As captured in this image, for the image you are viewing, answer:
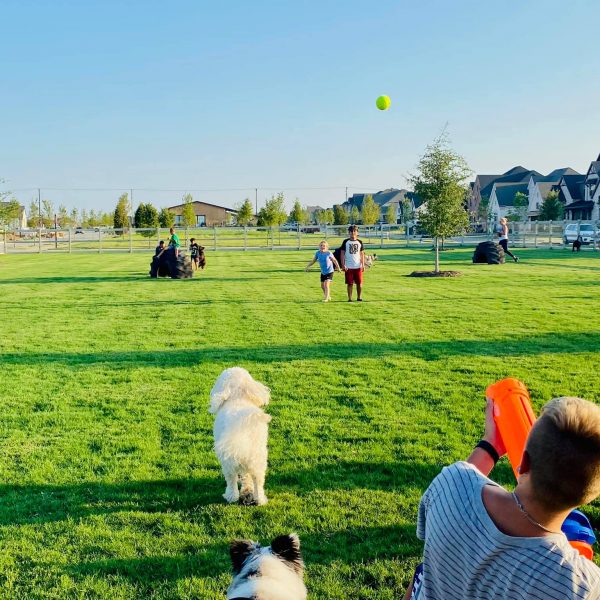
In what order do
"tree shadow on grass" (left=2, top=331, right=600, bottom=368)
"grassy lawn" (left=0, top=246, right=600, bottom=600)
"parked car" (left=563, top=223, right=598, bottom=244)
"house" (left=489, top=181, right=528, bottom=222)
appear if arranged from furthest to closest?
"house" (left=489, top=181, right=528, bottom=222) < "parked car" (left=563, top=223, right=598, bottom=244) < "tree shadow on grass" (left=2, top=331, right=600, bottom=368) < "grassy lawn" (left=0, top=246, right=600, bottom=600)

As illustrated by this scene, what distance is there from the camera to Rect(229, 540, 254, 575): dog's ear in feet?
8.43

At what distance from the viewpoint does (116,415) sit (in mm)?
6441

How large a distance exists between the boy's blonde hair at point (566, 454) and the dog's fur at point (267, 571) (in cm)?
120

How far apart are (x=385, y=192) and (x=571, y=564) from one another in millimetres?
138666

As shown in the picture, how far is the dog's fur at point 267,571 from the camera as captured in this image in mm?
2320

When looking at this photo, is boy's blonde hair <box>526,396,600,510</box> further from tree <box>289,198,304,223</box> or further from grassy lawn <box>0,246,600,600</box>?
tree <box>289,198,304,223</box>

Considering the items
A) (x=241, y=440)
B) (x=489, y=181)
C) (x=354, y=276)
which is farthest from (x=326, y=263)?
(x=489, y=181)

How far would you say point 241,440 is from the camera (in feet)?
13.9

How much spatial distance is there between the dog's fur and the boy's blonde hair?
120cm

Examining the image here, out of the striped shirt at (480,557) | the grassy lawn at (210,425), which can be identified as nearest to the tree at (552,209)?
the grassy lawn at (210,425)

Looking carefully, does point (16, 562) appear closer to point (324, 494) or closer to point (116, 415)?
point (324, 494)

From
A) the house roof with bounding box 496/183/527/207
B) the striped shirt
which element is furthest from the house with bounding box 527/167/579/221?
the striped shirt

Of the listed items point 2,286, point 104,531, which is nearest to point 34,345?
point 104,531

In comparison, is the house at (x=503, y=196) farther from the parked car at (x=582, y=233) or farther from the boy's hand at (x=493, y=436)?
the boy's hand at (x=493, y=436)
